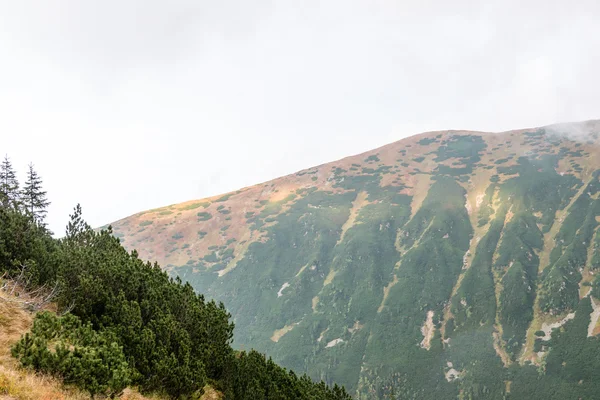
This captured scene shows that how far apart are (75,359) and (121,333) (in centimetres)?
370

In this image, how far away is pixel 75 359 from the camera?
10117 mm

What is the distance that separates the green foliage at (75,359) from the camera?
33.0ft

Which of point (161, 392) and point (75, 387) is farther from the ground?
point (75, 387)

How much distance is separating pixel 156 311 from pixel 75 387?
5838mm

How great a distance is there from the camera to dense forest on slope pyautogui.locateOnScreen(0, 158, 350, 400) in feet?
34.7

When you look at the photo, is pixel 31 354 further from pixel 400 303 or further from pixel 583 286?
pixel 583 286

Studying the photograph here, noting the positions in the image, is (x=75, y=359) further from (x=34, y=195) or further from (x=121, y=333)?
(x=34, y=195)

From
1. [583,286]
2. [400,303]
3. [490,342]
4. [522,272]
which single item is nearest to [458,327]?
[490,342]

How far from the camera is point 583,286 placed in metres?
176

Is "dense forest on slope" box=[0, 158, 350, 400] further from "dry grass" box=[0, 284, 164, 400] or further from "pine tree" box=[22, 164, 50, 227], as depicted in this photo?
"pine tree" box=[22, 164, 50, 227]

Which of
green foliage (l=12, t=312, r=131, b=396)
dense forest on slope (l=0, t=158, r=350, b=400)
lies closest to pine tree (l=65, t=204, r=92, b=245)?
dense forest on slope (l=0, t=158, r=350, b=400)

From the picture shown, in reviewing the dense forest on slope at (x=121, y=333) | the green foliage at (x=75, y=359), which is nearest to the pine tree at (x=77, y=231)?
the dense forest on slope at (x=121, y=333)

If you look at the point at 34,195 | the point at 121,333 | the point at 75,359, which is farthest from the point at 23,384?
Answer: the point at 34,195

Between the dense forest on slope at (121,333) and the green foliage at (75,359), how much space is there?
0.03 meters
